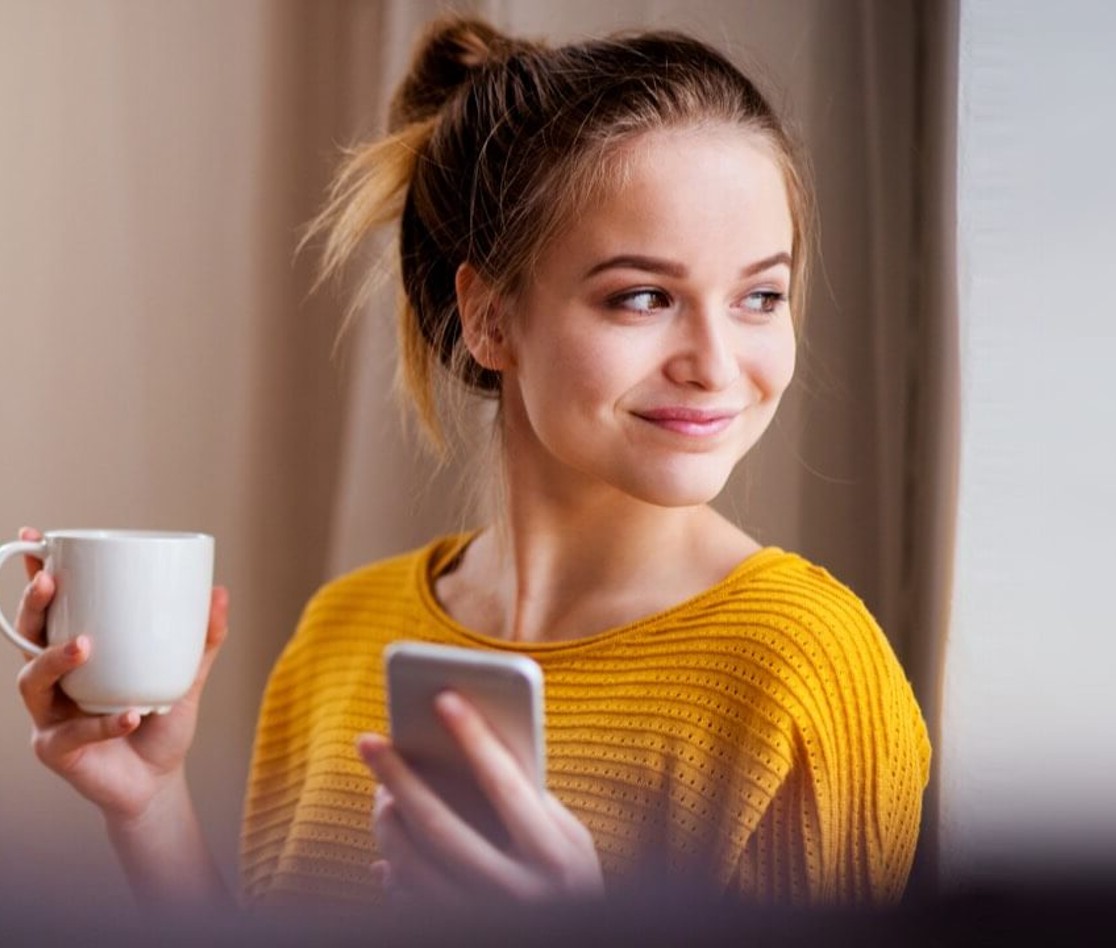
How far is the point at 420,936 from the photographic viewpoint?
34 centimetres

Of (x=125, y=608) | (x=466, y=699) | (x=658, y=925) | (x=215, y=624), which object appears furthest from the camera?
(x=215, y=624)

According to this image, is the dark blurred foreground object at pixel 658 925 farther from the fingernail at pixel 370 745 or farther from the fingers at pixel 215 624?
the fingers at pixel 215 624

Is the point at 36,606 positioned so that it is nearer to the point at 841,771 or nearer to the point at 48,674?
the point at 48,674

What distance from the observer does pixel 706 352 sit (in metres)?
0.61

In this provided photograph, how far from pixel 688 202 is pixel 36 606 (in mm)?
320

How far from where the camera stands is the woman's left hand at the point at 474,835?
0.43 m

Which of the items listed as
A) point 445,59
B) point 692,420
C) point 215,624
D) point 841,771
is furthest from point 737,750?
point 445,59

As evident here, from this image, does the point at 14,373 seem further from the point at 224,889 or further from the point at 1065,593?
the point at 1065,593

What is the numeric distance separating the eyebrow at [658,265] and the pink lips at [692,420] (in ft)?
0.19

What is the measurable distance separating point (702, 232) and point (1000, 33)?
0.46 ft

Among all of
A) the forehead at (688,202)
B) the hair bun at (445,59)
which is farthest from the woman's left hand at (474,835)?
the hair bun at (445,59)

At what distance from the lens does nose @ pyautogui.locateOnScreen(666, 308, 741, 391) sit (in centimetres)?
61

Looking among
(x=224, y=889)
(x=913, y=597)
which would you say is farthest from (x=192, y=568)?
(x=913, y=597)

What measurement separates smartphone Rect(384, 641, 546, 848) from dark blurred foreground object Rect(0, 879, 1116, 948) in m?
0.09
